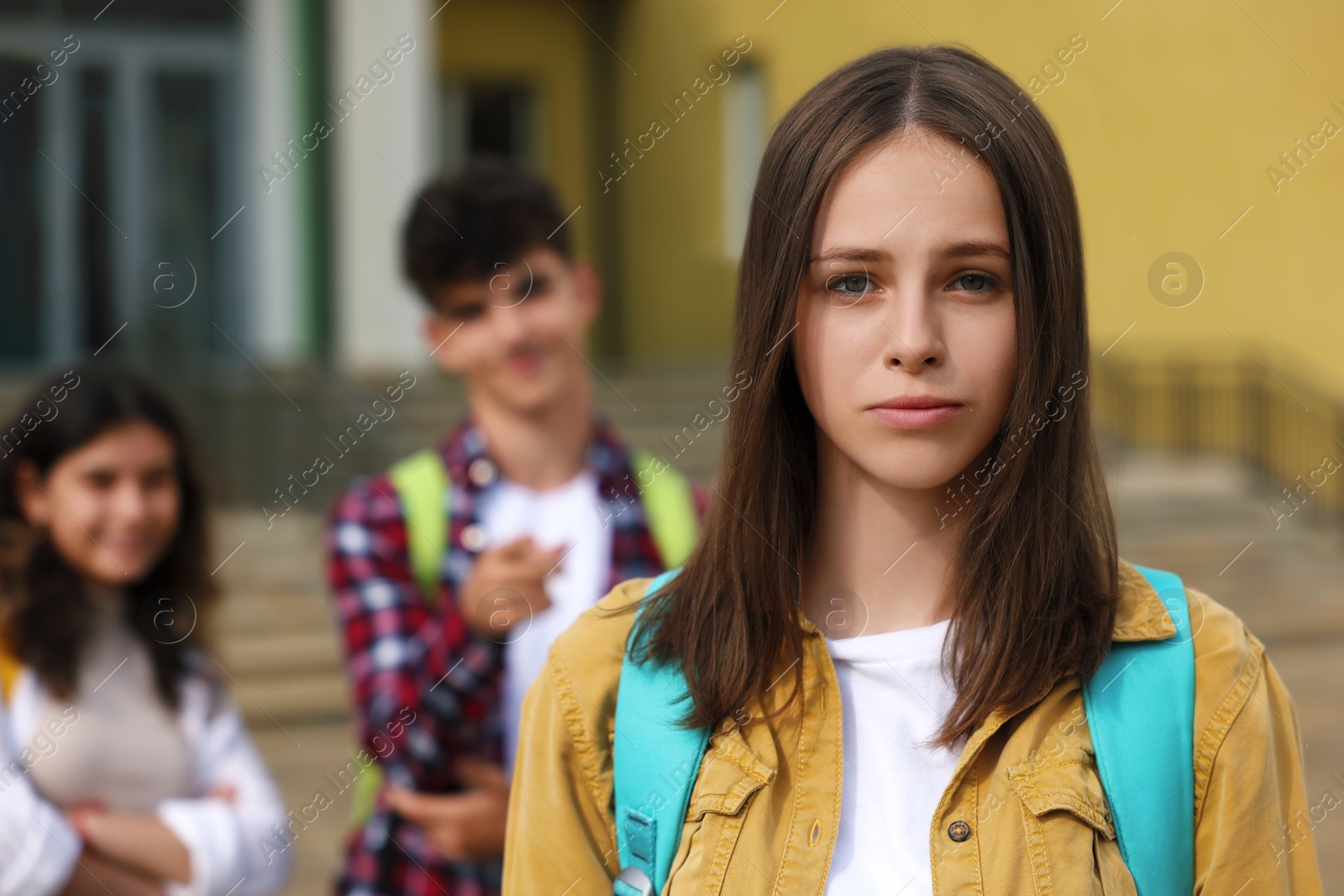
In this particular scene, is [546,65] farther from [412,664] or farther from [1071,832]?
[1071,832]

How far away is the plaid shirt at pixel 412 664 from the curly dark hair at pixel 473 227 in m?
0.40

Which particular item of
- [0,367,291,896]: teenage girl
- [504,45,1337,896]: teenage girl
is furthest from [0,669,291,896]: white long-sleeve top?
[504,45,1337,896]: teenage girl

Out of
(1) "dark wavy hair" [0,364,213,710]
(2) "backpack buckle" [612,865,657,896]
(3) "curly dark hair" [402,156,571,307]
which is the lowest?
(2) "backpack buckle" [612,865,657,896]

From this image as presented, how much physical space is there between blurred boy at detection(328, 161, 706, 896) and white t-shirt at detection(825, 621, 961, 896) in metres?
0.72

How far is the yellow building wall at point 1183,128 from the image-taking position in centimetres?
796

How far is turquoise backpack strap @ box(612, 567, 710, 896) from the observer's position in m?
1.45

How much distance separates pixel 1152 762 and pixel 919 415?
0.42 meters

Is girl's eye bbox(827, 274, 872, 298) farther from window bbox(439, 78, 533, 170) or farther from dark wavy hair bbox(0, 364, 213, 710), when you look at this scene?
window bbox(439, 78, 533, 170)

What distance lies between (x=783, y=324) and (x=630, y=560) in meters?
1.03

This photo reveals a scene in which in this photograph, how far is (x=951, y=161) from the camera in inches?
55.8

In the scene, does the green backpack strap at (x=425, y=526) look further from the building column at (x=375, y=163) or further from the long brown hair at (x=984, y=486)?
the building column at (x=375, y=163)

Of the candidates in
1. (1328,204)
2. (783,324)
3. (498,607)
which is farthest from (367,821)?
(1328,204)

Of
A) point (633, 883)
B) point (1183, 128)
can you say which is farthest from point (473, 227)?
point (1183, 128)

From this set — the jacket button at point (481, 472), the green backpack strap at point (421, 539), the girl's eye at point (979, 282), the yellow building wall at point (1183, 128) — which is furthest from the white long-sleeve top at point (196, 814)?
the yellow building wall at point (1183, 128)
